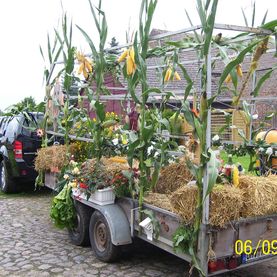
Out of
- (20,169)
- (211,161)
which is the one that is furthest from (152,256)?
(20,169)

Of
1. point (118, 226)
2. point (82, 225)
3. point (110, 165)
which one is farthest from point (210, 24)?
point (82, 225)

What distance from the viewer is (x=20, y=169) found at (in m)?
8.48

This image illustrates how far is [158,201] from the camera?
4.50 m

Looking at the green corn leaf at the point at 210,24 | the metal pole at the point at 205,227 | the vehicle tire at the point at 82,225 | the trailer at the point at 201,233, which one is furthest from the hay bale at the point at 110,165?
the green corn leaf at the point at 210,24

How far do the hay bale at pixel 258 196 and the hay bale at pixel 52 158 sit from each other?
10.3 ft

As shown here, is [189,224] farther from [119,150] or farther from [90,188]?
[119,150]

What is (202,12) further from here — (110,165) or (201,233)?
(110,165)

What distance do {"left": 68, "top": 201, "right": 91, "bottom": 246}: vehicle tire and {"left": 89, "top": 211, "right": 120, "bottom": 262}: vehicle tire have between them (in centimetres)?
21

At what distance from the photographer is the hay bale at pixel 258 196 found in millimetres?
3807

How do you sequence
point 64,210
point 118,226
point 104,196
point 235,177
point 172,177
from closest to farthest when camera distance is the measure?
point 235,177, point 118,226, point 104,196, point 172,177, point 64,210

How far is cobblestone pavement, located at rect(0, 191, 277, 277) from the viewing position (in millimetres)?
4727

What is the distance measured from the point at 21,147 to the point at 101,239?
13.3ft

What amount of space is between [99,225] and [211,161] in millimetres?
2049

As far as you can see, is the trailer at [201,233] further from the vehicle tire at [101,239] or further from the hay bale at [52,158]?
the hay bale at [52,158]
